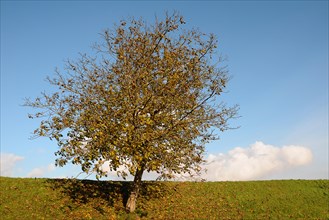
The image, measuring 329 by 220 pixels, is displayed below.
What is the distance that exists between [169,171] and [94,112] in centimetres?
657

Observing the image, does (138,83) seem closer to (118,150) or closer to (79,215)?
(118,150)

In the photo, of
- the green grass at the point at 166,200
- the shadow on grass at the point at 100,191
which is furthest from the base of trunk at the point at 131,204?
the shadow on grass at the point at 100,191

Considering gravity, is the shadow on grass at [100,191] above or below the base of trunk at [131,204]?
above

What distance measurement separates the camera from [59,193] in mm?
29047

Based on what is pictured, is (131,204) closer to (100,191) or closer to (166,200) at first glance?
(166,200)

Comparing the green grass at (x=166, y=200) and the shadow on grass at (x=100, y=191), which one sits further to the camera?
the shadow on grass at (x=100, y=191)

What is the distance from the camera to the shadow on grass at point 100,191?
28219 millimetres

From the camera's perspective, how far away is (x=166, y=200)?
30.5 metres

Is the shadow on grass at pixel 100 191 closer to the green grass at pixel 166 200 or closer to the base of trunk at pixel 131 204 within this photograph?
the green grass at pixel 166 200

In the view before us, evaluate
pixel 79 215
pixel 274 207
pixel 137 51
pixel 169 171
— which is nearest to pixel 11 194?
pixel 79 215

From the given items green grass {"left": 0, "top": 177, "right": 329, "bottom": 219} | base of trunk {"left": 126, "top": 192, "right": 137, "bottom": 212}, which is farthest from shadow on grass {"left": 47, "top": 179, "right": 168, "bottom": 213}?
base of trunk {"left": 126, "top": 192, "right": 137, "bottom": 212}

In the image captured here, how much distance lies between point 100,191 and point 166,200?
5.99 m

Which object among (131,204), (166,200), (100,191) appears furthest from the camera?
(100,191)

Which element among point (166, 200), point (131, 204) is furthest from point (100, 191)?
point (166, 200)
